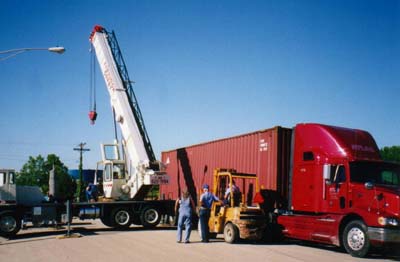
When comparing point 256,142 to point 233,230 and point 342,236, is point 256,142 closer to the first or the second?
point 233,230

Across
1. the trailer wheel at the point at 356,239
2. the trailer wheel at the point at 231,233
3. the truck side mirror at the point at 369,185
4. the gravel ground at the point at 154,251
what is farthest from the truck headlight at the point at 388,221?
the trailer wheel at the point at 231,233

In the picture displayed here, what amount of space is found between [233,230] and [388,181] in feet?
14.6

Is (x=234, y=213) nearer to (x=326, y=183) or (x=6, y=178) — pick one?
(x=326, y=183)

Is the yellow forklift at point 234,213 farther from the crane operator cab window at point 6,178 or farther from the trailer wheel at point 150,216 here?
the crane operator cab window at point 6,178

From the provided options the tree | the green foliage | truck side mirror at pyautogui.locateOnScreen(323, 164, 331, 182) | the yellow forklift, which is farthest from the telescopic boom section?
the green foliage

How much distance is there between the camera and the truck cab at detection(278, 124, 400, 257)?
33.1 feet

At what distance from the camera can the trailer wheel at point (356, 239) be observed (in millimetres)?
10180

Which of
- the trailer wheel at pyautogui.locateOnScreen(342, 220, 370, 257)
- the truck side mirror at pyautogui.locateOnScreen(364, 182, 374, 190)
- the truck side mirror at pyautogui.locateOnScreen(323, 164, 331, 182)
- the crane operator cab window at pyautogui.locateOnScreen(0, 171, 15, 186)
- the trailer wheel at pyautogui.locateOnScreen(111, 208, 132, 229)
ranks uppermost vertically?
the truck side mirror at pyautogui.locateOnScreen(323, 164, 331, 182)

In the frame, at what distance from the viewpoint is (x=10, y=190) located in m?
15.4

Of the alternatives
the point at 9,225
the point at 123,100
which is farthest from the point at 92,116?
the point at 9,225

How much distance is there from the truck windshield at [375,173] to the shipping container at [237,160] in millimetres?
2781

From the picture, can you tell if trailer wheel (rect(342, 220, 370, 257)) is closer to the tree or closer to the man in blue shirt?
the man in blue shirt

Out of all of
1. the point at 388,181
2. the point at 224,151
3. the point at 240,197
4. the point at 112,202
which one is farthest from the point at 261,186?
the point at 112,202

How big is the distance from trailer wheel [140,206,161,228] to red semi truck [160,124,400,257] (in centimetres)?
445
